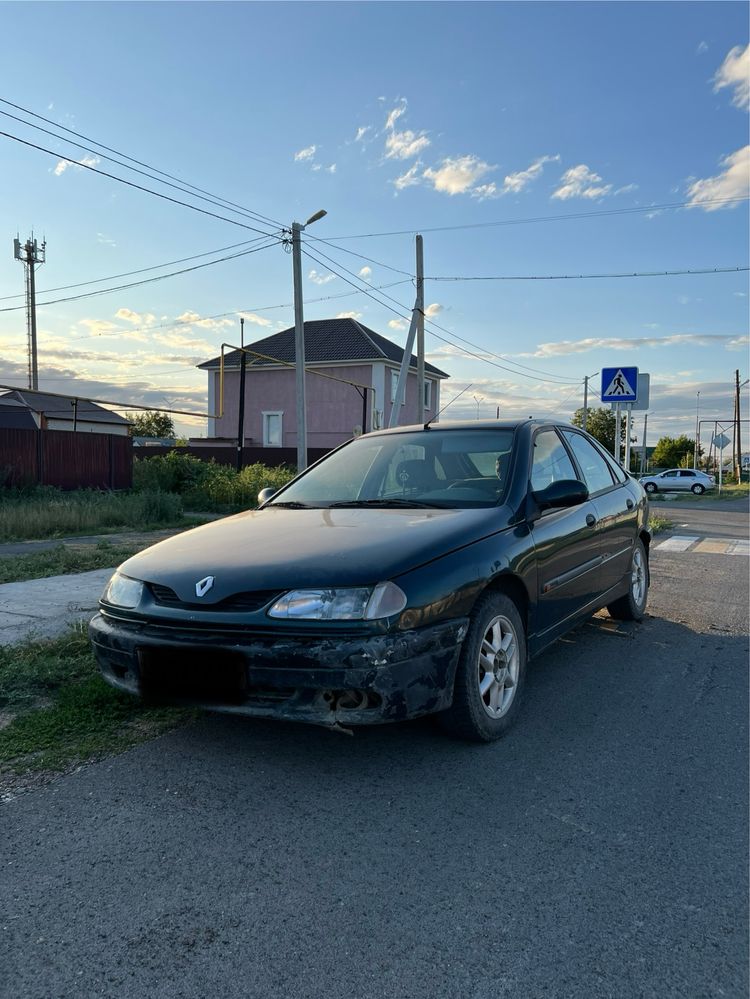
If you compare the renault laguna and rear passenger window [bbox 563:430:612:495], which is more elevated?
rear passenger window [bbox 563:430:612:495]

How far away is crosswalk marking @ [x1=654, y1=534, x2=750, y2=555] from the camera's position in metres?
11.2

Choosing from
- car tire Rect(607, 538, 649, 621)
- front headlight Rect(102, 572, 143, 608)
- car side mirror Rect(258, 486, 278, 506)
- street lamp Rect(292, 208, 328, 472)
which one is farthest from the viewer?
street lamp Rect(292, 208, 328, 472)

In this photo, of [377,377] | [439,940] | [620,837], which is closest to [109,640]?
[439,940]

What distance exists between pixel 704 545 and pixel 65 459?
13.5 metres

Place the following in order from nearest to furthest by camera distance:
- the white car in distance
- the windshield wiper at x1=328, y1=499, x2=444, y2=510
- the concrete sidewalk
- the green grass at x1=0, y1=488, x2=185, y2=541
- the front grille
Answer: the front grille, the windshield wiper at x1=328, y1=499, x2=444, y2=510, the concrete sidewalk, the green grass at x1=0, y1=488, x2=185, y2=541, the white car in distance

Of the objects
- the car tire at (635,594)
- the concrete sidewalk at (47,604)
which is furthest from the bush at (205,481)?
the car tire at (635,594)

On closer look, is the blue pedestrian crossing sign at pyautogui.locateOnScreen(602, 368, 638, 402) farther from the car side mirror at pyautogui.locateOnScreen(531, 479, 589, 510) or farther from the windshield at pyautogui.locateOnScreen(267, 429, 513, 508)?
the car side mirror at pyautogui.locateOnScreen(531, 479, 589, 510)

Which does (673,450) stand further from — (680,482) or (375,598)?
(375,598)

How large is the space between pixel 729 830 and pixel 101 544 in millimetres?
8432

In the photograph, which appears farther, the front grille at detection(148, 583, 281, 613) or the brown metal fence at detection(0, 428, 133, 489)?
the brown metal fence at detection(0, 428, 133, 489)

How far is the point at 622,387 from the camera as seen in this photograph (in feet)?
43.5

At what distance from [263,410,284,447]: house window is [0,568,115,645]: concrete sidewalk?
1027 inches

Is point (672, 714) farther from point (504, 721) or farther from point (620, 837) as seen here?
point (620, 837)

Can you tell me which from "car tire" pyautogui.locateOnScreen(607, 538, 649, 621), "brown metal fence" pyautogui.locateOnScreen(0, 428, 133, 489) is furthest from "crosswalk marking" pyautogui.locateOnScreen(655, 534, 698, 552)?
"brown metal fence" pyautogui.locateOnScreen(0, 428, 133, 489)
